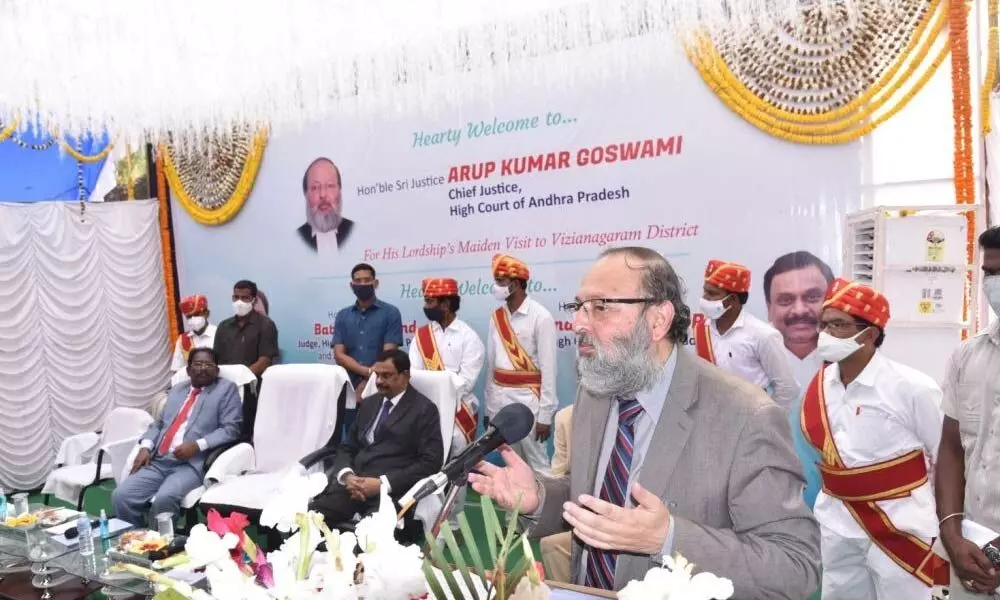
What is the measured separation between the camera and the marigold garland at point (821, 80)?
3.79 meters

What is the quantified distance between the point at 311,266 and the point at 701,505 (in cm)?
553

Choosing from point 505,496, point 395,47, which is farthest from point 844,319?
point 395,47

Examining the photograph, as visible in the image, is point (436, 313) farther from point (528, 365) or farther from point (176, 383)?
point (176, 383)

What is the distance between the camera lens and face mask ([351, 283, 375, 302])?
18.3ft

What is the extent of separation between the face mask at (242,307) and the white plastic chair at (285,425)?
1.45m

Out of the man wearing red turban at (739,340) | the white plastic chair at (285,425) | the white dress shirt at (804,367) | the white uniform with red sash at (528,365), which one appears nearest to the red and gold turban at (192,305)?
the white plastic chair at (285,425)

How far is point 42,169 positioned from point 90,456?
3021mm

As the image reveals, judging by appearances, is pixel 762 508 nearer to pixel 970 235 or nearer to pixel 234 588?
pixel 234 588

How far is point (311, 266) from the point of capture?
6.51 meters

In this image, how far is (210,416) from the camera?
469 centimetres

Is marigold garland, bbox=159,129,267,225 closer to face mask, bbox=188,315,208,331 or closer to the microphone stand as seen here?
face mask, bbox=188,315,208,331

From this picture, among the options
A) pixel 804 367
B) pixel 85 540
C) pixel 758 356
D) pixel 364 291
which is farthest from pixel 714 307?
pixel 85 540

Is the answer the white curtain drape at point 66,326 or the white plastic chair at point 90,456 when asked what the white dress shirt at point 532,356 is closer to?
the white plastic chair at point 90,456

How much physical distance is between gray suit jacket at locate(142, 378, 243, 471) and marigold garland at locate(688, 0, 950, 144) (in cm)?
380
